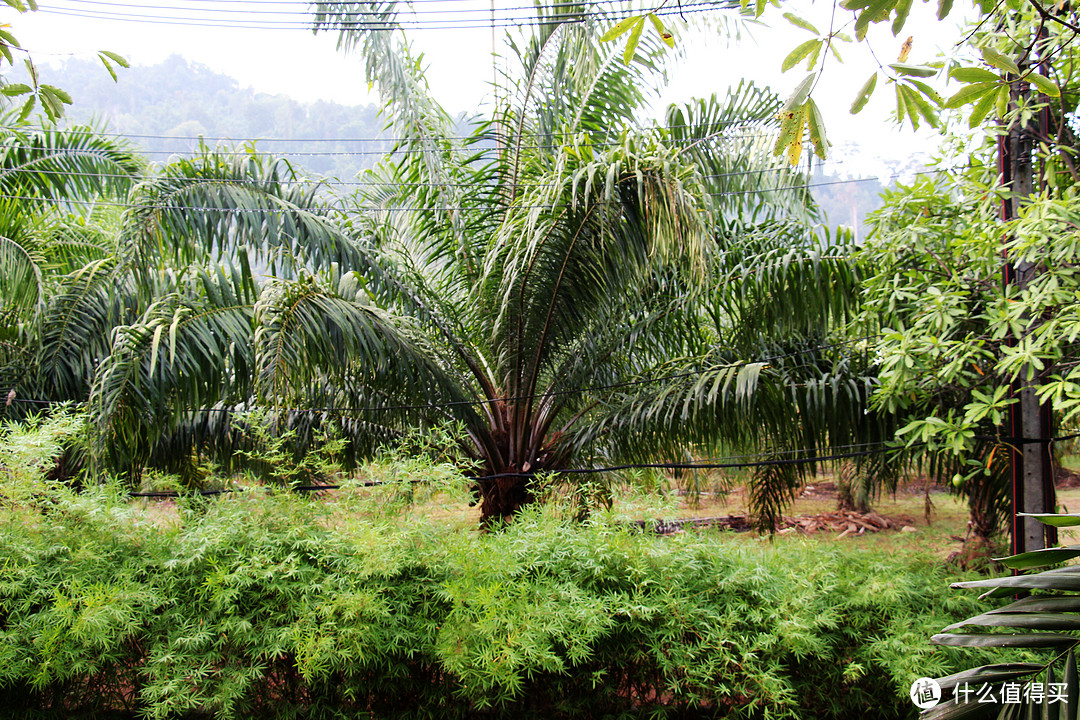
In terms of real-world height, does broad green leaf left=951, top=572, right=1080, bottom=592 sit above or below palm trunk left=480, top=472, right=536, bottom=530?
above

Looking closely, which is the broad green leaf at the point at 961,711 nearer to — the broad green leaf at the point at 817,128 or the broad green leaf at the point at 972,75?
the broad green leaf at the point at 817,128

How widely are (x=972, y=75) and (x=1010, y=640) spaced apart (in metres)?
0.95

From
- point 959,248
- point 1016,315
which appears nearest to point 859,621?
point 1016,315

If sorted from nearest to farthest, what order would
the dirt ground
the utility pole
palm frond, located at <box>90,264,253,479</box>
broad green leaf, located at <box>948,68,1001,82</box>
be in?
broad green leaf, located at <box>948,68,1001,82</box> → the utility pole → the dirt ground → palm frond, located at <box>90,264,253,479</box>

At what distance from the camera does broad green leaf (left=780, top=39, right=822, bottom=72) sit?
3.80 ft

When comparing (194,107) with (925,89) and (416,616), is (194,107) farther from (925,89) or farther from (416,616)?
(925,89)

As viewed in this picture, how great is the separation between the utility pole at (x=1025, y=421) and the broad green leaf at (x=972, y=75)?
7.81 feet

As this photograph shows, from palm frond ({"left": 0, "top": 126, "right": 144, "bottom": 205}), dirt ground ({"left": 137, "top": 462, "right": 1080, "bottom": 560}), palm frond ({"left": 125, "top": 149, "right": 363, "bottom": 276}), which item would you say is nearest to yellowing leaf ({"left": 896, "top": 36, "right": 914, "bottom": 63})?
dirt ground ({"left": 137, "top": 462, "right": 1080, "bottom": 560})

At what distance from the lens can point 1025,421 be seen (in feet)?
10.8

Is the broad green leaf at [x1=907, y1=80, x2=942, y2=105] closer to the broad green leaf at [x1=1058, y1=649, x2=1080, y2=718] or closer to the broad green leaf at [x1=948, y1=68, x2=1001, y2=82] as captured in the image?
the broad green leaf at [x1=948, y1=68, x2=1001, y2=82]

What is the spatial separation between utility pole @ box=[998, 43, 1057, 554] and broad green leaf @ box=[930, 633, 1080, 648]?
2.49m

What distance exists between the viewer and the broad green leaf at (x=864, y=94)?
1200 mm

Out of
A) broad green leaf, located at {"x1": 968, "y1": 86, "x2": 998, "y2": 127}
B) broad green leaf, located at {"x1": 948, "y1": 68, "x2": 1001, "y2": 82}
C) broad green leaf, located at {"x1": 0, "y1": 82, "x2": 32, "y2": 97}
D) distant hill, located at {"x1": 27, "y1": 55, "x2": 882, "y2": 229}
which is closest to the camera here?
broad green leaf, located at {"x1": 948, "y1": 68, "x2": 1001, "y2": 82}

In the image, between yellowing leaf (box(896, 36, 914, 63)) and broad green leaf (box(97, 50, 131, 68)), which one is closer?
yellowing leaf (box(896, 36, 914, 63))
